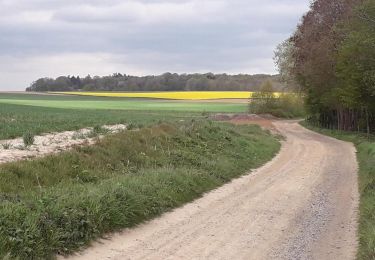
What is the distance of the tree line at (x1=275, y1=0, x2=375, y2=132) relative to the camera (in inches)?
1165

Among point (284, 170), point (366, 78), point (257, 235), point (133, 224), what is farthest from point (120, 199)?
point (366, 78)

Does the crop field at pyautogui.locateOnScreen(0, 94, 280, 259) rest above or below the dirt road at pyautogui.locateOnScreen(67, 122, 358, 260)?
above

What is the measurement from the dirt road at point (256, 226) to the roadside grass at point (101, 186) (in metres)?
0.53

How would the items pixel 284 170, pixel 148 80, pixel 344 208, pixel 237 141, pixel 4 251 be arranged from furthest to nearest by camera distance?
pixel 148 80 → pixel 237 141 → pixel 284 170 → pixel 344 208 → pixel 4 251

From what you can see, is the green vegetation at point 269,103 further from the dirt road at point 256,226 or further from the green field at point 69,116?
the dirt road at point 256,226

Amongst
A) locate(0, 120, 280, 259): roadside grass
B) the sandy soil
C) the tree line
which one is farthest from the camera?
the tree line

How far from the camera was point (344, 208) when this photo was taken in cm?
1448

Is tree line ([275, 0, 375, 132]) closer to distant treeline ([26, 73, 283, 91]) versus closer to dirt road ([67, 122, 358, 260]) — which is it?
dirt road ([67, 122, 358, 260])

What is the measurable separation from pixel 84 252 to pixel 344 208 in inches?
324

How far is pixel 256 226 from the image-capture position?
12.1m

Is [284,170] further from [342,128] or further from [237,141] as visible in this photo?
[342,128]

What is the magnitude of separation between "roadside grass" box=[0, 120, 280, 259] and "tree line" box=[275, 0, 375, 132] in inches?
431

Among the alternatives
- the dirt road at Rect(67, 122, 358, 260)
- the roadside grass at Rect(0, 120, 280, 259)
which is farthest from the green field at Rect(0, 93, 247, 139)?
the dirt road at Rect(67, 122, 358, 260)

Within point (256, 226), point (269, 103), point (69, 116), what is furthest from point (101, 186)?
point (269, 103)
